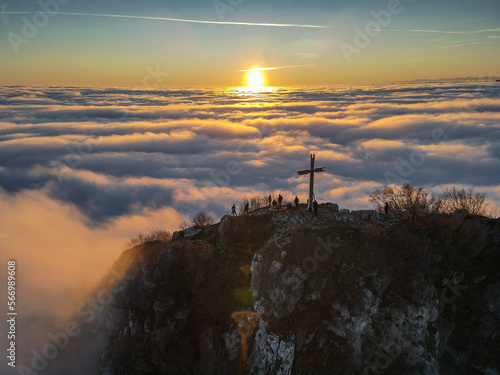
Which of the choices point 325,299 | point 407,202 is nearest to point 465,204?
point 407,202

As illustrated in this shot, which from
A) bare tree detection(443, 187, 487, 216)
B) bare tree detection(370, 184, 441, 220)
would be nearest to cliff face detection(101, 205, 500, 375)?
bare tree detection(370, 184, 441, 220)

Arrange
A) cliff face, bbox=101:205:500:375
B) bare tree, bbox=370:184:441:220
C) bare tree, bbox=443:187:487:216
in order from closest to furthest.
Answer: cliff face, bbox=101:205:500:375, bare tree, bbox=370:184:441:220, bare tree, bbox=443:187:487:216

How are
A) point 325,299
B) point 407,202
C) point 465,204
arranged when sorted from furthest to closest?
point 465,204 → point 407,202 → point 325,299

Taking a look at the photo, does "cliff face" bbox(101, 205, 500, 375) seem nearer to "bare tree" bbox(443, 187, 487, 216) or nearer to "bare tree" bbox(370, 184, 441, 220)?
"bare tree" bbox(370, 184, 441, 220)

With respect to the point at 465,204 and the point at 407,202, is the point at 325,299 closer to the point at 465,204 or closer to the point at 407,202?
the point at 407,202

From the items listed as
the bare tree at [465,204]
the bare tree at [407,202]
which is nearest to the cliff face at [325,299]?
the bare tree at [407,202]

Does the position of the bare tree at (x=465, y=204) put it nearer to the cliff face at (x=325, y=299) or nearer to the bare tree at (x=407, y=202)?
the bare tree at (x=407, y=202)

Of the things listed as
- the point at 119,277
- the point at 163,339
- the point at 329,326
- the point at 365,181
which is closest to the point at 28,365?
the point at 119,277
